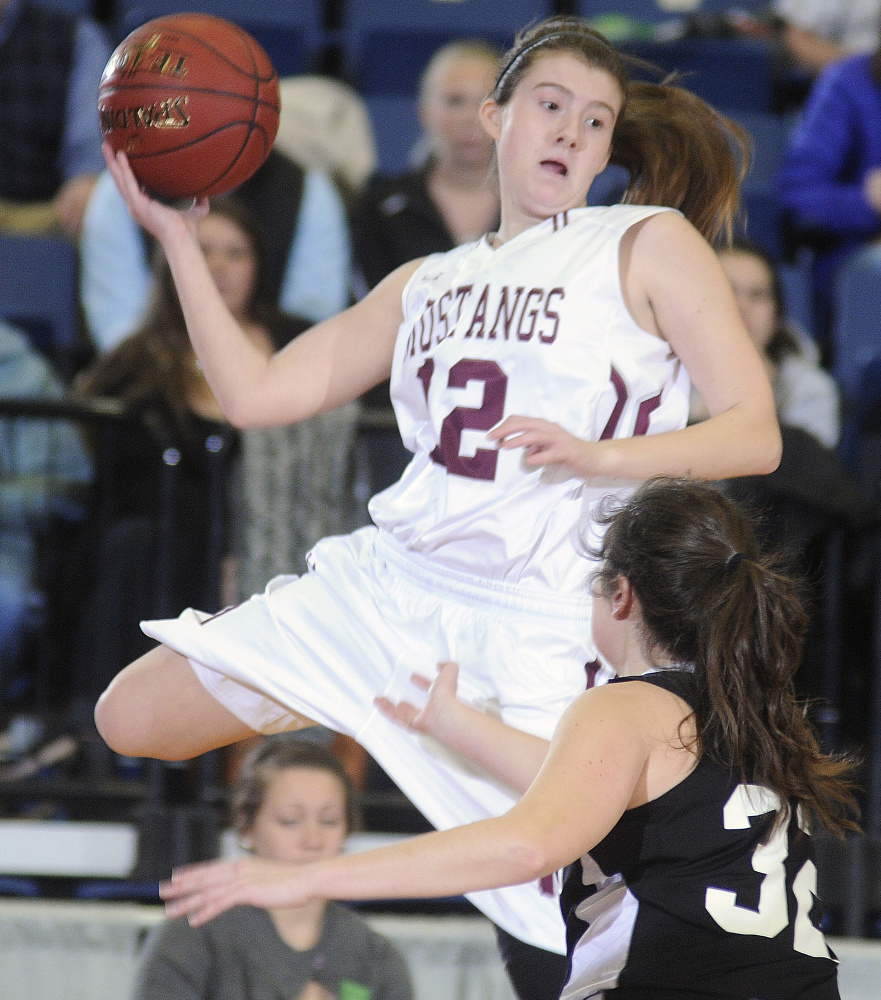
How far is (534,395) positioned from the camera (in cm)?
248

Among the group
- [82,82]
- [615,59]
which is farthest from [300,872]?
[82,82]

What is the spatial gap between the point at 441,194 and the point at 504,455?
9.43ft

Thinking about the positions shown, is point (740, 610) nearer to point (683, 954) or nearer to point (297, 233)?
point (683, 954)

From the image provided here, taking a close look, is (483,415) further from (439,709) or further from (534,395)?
(439,709)

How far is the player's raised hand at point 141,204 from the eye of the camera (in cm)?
272

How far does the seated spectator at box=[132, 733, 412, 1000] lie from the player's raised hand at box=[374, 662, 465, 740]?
102 cm

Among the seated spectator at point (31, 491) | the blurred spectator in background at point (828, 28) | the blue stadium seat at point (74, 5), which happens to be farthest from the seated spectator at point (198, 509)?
the blurred spectator in background at point (828, 28)

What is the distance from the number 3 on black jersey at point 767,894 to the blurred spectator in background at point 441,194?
10.8 feet

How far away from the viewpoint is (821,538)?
13.9 feet

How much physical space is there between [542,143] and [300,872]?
1.44 meters

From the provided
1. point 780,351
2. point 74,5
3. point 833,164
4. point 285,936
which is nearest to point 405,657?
point 285,936

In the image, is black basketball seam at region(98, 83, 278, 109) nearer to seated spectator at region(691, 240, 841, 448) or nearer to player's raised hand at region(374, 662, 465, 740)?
player's raised hand at region(374, 662, 465, 740)

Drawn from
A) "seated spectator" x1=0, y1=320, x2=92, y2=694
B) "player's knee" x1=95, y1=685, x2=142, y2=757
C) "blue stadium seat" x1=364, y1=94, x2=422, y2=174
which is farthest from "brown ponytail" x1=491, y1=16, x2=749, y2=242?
"blue stadium seat" x1=364, y1=94, x2=422, y2=174

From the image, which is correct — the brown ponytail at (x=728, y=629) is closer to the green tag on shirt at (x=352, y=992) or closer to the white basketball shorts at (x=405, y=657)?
the white basketball shorts at (x=405, y=657)
